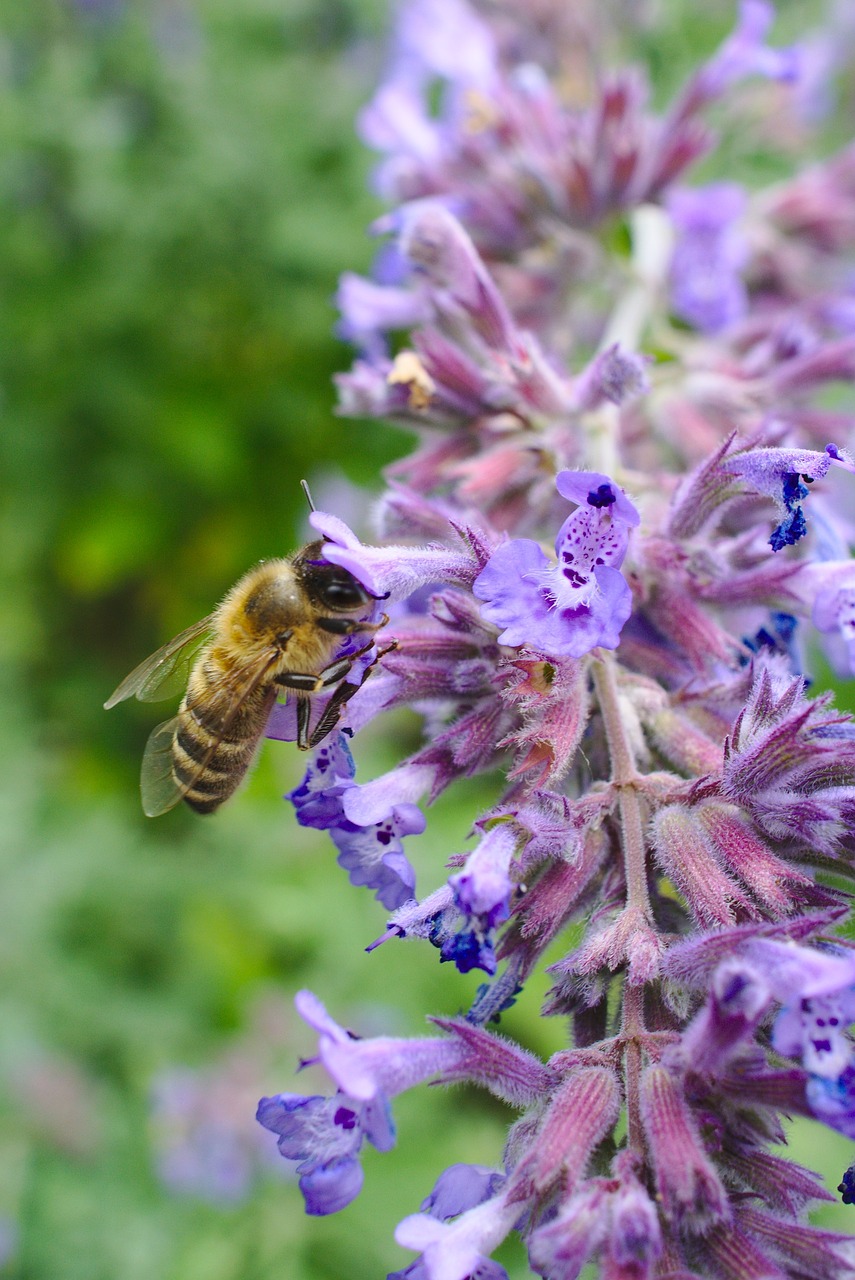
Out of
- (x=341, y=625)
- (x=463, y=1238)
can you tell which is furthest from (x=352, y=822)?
(x=463, y=1238)

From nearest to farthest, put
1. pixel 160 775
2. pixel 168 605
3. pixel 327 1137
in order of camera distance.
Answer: pixel 327 1137 → pixel 160 775 → pixel 168 605

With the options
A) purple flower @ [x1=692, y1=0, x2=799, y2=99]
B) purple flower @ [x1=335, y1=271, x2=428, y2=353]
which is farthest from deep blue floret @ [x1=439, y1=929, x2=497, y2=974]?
purple flower @ [x1=692, y1=0, x2=799, y2=99]

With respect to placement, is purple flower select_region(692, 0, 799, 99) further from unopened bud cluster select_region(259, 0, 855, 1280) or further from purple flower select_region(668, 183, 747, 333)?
unopened bud cluster select_region(259, 0, 855, 1280)

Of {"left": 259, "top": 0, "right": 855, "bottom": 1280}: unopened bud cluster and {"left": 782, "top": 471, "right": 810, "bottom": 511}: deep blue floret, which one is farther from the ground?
{"left": 782, "top": 471, "right": 810, "bottom": 511}: deep blue floret

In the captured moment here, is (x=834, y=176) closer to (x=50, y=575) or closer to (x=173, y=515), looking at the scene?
(x=173, y=515)

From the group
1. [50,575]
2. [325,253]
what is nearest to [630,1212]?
[325,253]

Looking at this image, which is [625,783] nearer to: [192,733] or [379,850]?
[379,850]
